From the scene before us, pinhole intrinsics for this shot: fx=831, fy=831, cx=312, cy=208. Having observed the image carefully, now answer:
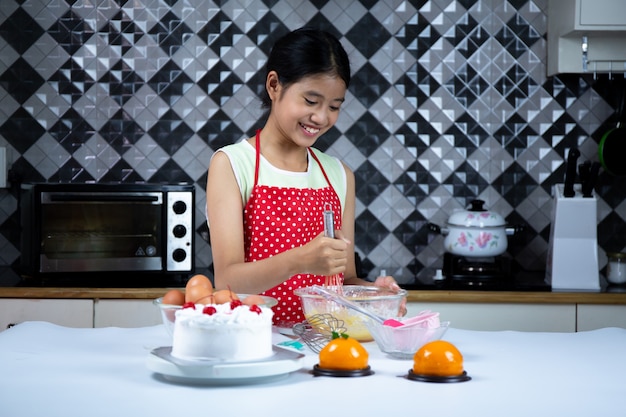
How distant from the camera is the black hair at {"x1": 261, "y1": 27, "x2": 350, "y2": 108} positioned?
194cm

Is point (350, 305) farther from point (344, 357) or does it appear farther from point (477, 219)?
point (477, 219)

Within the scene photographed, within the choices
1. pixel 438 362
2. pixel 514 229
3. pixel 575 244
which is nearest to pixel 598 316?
pixel 575 244

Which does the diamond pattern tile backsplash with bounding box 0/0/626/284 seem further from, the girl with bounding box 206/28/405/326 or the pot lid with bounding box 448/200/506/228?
the girl with bounding box 206/28/405/326

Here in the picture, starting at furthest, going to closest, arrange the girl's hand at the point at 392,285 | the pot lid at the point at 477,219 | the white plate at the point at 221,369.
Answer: the pot lid at the point at 477,219 → the girl's hand at the point at 392,285 → the white plate at the point at 221,369

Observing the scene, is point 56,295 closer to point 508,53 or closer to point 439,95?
point 439,95

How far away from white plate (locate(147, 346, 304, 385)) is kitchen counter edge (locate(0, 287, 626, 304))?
1517 millimetres

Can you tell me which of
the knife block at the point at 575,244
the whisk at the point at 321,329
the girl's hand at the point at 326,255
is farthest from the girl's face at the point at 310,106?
the knife block at the point at 575,244

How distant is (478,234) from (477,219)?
0.05 meters

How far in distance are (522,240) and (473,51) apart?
2.57 ft

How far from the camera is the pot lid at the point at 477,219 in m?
2.96

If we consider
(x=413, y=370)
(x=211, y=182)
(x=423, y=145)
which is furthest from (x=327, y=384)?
(x=423, y=145)

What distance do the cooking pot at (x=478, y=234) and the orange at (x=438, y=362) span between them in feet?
5.71

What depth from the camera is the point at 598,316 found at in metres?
2.75

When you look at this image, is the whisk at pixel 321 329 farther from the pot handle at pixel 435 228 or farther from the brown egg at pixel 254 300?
the pot handle at pixel 435 228
